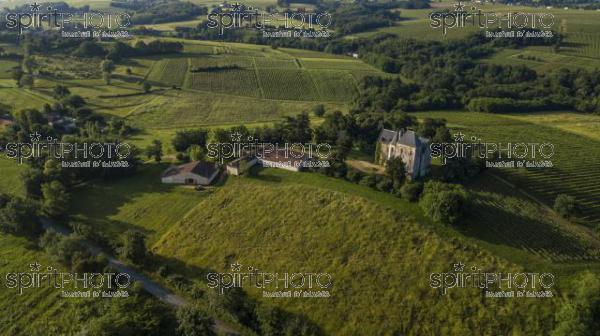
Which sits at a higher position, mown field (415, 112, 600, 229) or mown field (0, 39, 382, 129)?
mown field (0, 39, 382, 129)

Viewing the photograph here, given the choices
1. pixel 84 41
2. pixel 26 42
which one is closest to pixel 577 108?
pixel 84 41

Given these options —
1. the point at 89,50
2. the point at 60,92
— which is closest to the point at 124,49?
the point at 89,50

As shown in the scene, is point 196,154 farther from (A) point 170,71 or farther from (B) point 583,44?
(B) point 583,44

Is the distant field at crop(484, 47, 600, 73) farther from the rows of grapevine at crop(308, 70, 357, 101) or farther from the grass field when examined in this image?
the grass field

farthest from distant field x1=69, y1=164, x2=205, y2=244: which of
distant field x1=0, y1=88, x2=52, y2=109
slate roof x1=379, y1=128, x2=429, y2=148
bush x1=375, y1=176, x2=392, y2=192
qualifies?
distant field x1=0, y1=88, x2=52, y2=109

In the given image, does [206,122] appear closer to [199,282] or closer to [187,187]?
[187,187]

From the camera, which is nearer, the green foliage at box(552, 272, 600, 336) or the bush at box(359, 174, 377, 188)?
the green foliage at box(552, 272, 600, 336)
